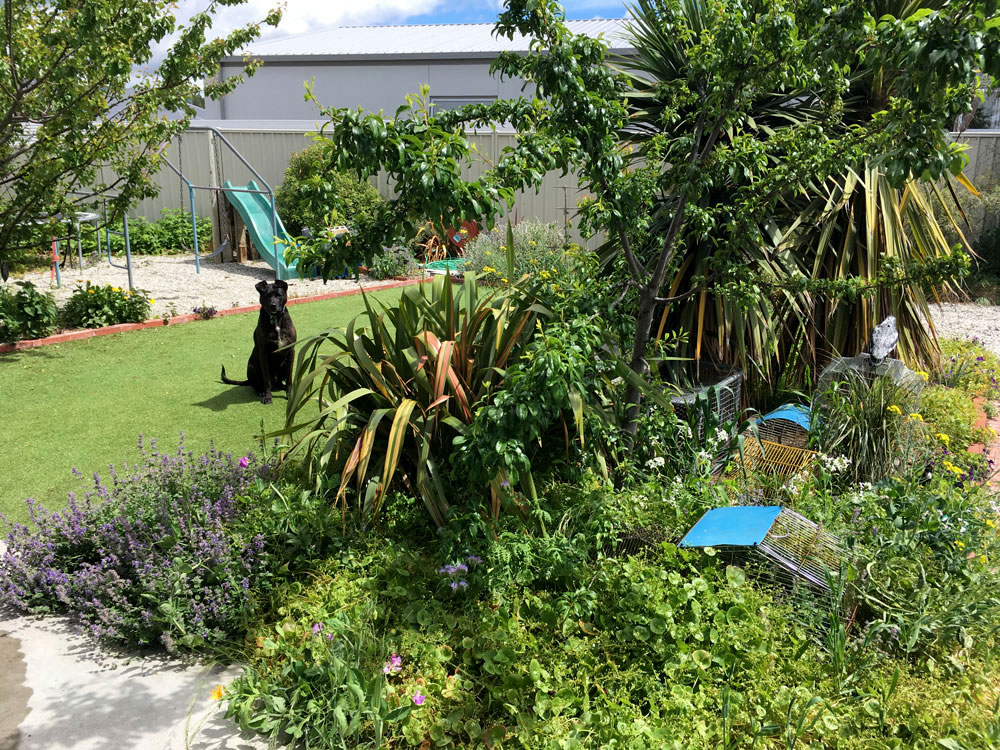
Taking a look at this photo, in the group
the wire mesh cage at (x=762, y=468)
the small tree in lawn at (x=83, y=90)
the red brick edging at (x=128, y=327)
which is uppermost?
the small tree in lawn at (x=83, y=90)

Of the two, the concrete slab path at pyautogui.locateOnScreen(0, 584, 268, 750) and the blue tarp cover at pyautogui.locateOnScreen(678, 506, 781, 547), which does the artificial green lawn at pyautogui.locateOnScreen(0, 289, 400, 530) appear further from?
the blue tarp cover at pyautogui.locateOnScreen(678, 506, 781, 547)

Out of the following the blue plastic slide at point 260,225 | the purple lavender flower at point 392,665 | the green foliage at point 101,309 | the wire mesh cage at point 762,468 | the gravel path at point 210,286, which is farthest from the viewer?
the blue plastic slide at point 260,225

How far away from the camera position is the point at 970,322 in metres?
9.04

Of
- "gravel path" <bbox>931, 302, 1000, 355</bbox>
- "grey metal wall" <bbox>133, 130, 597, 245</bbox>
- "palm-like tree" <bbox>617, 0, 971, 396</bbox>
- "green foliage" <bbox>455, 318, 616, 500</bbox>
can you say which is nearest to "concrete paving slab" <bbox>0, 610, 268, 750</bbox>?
"green foliage" <bbox>455, 318, 616, 500</bbox>

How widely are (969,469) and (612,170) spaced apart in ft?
8.78

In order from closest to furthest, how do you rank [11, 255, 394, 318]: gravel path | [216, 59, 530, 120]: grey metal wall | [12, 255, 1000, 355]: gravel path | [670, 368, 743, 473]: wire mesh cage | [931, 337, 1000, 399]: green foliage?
1. [670, 368, 743, 473]: wire mesh cage
2. [931, 337, 1000, 399]: green foliage
3. [12, 255, 1000, 355]: gravel path
4. [11, 255, 394, 318]: gravel path
5. [216, 59, 530, 120]: grey metal wall

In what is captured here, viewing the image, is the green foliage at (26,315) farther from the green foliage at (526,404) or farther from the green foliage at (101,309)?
the green foliage at (526,404)

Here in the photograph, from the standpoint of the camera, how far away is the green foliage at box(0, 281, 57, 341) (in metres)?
6.98

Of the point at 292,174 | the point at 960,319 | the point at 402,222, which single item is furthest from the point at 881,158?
the point at 292,174

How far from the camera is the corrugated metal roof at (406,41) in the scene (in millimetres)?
19922

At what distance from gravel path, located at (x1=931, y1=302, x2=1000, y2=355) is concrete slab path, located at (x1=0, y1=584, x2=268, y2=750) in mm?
7968

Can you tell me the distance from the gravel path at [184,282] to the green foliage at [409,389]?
5.44 meters

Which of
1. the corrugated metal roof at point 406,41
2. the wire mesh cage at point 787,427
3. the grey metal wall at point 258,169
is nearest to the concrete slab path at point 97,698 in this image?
the wire mesh cage at point 787,427

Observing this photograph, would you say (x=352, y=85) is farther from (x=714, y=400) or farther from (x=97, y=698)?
(x=97, y=698)
